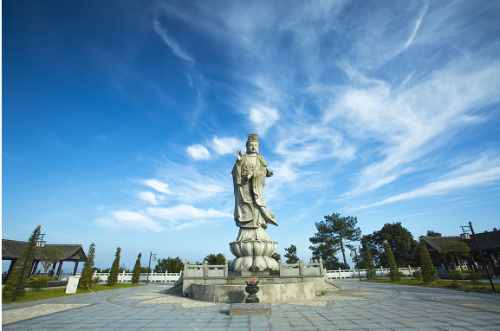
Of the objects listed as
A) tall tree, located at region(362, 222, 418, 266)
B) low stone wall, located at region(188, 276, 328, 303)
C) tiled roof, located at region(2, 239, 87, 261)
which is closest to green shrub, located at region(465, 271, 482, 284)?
low stone wall, located at region(188, 276, 328, 303)

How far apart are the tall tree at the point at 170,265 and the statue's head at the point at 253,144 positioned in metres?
28.7

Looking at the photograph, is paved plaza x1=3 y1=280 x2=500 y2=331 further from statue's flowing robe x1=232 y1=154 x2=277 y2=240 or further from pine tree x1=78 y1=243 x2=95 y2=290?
pine tree x1=78 y1=243 x2=95 y2=290

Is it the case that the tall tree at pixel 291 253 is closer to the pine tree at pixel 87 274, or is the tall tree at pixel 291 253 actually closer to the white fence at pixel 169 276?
the white fence at pixel 169 276

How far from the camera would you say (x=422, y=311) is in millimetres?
8727

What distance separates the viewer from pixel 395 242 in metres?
49.0

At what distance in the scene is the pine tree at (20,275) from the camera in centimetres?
1470

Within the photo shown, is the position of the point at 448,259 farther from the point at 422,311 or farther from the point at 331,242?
the point at 422,311

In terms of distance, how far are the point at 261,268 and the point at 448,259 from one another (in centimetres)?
3011

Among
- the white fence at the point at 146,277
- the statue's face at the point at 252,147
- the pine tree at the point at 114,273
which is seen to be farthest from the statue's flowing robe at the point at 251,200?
the white fence at the point at 146,277

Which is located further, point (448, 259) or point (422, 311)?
point (448, 259)

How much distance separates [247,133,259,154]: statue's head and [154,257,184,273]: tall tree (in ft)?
94.1

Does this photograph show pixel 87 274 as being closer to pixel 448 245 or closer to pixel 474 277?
pixel 474 277

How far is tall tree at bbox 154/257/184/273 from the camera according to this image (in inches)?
1605

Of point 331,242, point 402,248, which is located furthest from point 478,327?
point 402,248
